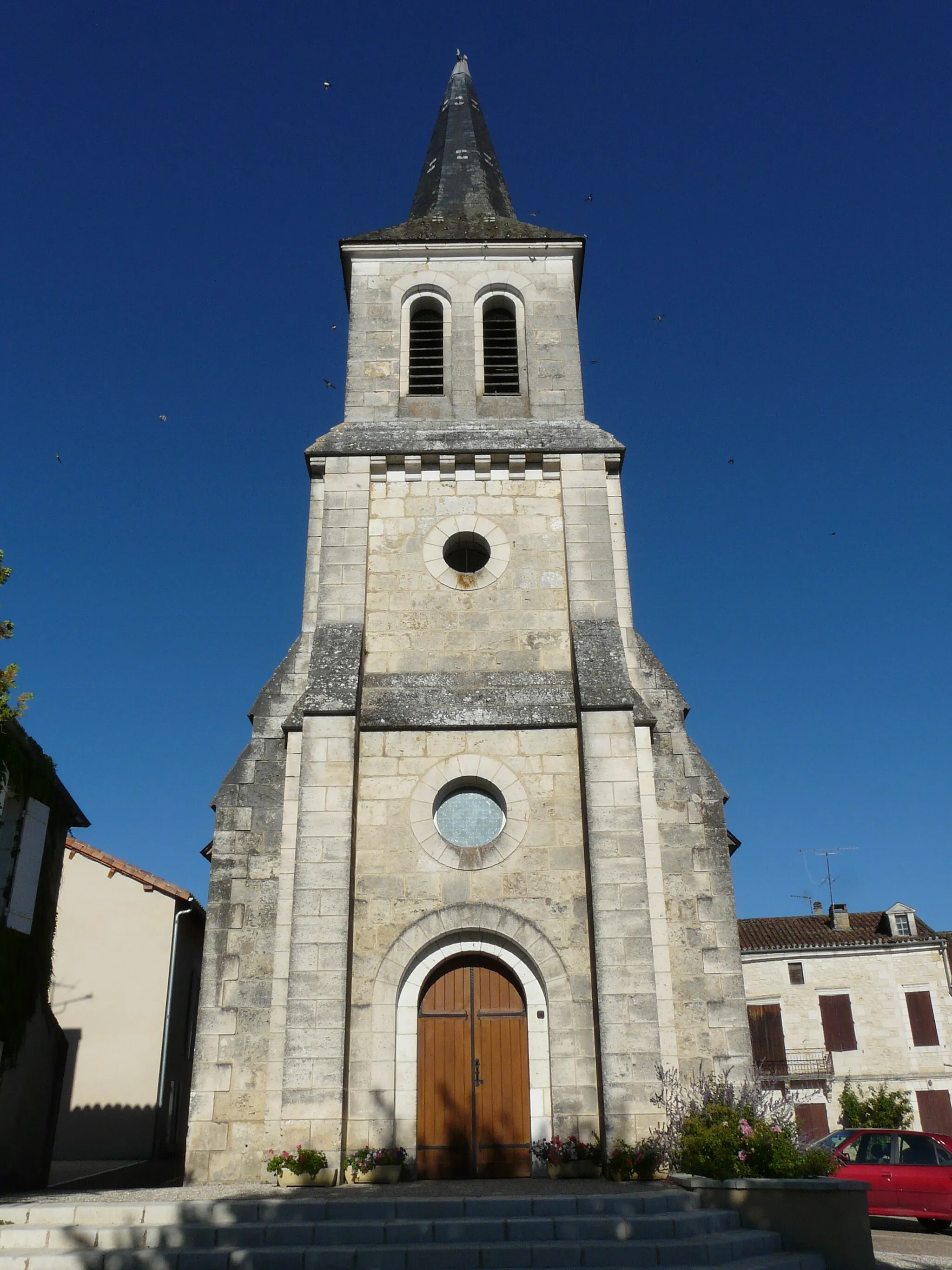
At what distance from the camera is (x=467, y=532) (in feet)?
47.7

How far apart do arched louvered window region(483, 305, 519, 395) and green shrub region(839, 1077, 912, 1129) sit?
22.0 metres

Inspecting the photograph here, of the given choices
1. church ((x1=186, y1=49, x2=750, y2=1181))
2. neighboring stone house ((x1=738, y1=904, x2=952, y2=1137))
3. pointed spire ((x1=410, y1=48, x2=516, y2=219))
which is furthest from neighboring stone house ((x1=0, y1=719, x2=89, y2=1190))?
neighboring stone house ((x1=738, y1=904, x2=952, y2=1137))

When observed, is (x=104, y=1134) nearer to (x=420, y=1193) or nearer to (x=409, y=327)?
Answer: (x=420, y=1193)

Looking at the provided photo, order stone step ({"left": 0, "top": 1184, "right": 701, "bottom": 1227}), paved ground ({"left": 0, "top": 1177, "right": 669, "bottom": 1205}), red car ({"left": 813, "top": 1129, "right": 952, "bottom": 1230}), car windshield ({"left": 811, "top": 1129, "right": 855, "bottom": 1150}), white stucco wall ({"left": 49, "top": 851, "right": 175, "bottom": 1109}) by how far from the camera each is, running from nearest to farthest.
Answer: stone step ({"left": 0, "top": 1184, "right": 701, "bottom": 1227})
paved ground ({"left": 0, "top": 1177, "right": 669, "bottom": 1205})
red car ({"left": 813, "top": 1129, "right": 952, "bottom": 1230})
car windshield ({"left": 811, "top": 1129, "right": 855, "bottom": 1150})
white stucco wall ({"left": 49, "top": 851, "right": 175, "bottom": 1109})

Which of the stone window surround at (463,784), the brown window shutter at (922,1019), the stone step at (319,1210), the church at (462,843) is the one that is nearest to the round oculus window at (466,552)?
the church at (462,843)

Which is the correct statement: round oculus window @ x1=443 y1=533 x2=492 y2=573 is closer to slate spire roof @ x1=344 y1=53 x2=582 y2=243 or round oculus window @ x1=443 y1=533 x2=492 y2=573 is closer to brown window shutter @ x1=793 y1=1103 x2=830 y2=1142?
slate spire roof @ x1=344 y1=53 x2=582 y2=243

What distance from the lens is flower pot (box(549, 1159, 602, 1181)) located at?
1084cm

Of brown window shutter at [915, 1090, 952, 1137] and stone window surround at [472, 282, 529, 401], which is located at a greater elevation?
stone window surround at [472, 282, 529, 401]

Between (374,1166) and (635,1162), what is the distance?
2691 millimetres

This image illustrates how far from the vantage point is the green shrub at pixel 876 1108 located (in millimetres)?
27375

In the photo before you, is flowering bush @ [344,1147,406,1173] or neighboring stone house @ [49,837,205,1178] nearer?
flowering bush @ [344,1147,406,1173]

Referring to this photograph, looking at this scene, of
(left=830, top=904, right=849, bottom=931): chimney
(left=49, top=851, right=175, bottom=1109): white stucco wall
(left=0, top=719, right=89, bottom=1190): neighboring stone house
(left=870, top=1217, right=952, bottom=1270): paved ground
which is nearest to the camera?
(left=870, top=1217, right=952, bottom=1270): paved ground

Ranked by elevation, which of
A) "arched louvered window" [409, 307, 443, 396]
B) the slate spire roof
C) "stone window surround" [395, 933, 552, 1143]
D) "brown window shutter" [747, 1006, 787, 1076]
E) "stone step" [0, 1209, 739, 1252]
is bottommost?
"stone step" [0, 1209, 739, 1252]

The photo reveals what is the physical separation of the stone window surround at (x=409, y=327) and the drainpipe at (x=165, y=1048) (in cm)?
1319
